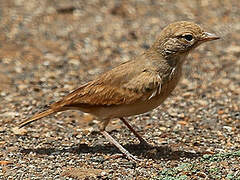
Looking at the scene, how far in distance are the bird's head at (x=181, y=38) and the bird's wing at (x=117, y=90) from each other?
39 centimetres

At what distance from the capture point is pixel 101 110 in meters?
6.96

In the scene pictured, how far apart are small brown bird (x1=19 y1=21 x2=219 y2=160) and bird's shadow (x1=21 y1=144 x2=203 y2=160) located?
1.18ft

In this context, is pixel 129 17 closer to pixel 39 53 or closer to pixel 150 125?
pixel 39 53

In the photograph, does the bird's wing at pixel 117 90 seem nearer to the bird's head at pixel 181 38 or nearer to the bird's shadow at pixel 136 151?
the bird's head at pixel 181 38

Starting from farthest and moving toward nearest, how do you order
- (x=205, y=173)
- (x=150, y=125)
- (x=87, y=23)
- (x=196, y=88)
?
(x=87, y=23)
(x=196, y=88)
(x=150, y=125)
(x=205, y=173)

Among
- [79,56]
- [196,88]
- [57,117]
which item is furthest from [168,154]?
[79,56]

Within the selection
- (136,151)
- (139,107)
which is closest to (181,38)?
(139,107)

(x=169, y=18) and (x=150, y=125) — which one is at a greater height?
(x=169, y=18)

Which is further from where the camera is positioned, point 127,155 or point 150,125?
point 150,125

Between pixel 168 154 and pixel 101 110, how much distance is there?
1129 millimetres

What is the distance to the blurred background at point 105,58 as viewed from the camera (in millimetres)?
8383

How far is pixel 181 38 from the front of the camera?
22.4 feet

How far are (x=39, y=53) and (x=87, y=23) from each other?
199 centimetres

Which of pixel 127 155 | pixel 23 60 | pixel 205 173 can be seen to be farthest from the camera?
pixel 23 60
